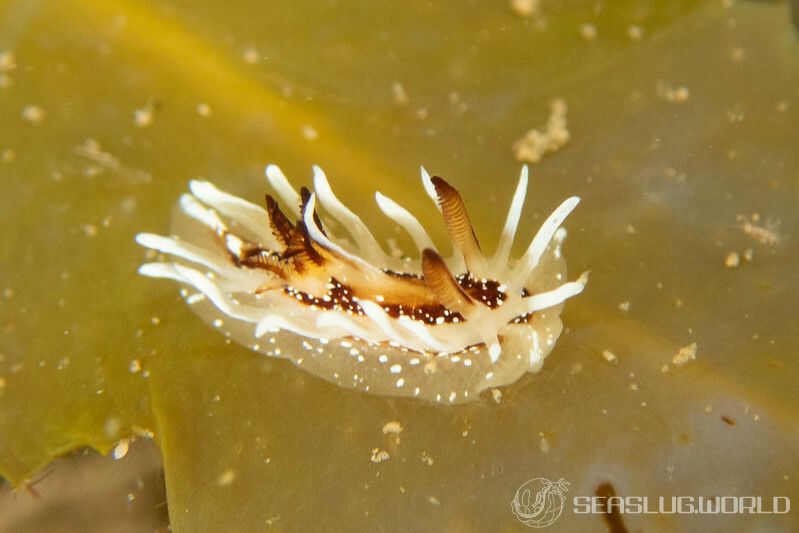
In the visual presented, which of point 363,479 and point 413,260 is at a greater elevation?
point 413,260

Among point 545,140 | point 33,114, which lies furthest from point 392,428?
point 33,114

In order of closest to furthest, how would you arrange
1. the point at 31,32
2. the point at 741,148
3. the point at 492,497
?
the point at 492,497 → the point at 741,148 → the point at 31,32

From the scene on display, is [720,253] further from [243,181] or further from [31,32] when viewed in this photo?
[31,32]

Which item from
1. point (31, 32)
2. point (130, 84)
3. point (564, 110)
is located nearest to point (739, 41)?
point (564, 110)

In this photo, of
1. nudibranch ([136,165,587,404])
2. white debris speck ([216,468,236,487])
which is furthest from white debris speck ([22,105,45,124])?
white debris speck ([216,468,236,487])

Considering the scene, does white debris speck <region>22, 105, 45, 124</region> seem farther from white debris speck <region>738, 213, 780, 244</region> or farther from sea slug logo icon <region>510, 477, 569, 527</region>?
white debris speck <region>738, 213, 780, 244</region>

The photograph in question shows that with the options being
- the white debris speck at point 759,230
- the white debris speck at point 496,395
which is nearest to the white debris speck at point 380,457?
the white debris speck at point 496,395

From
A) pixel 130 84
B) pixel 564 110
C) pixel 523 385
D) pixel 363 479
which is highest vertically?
pixel 564 110
